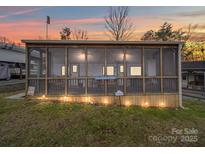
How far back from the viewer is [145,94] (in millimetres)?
9930

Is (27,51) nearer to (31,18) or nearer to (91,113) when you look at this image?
(91,113)

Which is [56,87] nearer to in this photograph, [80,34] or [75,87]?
[75,87]

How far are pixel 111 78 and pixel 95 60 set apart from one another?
5.99ft

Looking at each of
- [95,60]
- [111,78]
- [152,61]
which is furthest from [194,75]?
[111,78]

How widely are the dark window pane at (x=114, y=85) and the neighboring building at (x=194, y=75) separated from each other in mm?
14133

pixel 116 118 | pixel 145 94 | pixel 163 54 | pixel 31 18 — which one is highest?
pixel 31 18

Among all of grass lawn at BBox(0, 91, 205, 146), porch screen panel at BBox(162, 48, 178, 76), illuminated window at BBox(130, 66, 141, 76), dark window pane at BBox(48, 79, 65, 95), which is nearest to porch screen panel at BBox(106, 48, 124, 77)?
illuminated window at BBox(130, 66, 141, 76)

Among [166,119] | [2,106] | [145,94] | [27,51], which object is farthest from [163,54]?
[2,106]

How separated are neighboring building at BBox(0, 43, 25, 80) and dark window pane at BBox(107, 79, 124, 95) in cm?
1897

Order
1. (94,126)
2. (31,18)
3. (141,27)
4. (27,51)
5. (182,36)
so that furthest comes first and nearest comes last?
(182,36) < (141,27) < (31,18) < (27,51) < (94,126)

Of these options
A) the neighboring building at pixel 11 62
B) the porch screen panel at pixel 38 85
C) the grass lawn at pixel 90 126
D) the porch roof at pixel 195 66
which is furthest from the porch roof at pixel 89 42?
the neighboring building at pixel 11 62

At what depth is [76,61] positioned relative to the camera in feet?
37.5

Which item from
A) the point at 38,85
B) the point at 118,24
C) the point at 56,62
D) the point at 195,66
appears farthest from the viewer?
the point at 118,24

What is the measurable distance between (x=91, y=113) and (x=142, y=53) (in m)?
4.41
